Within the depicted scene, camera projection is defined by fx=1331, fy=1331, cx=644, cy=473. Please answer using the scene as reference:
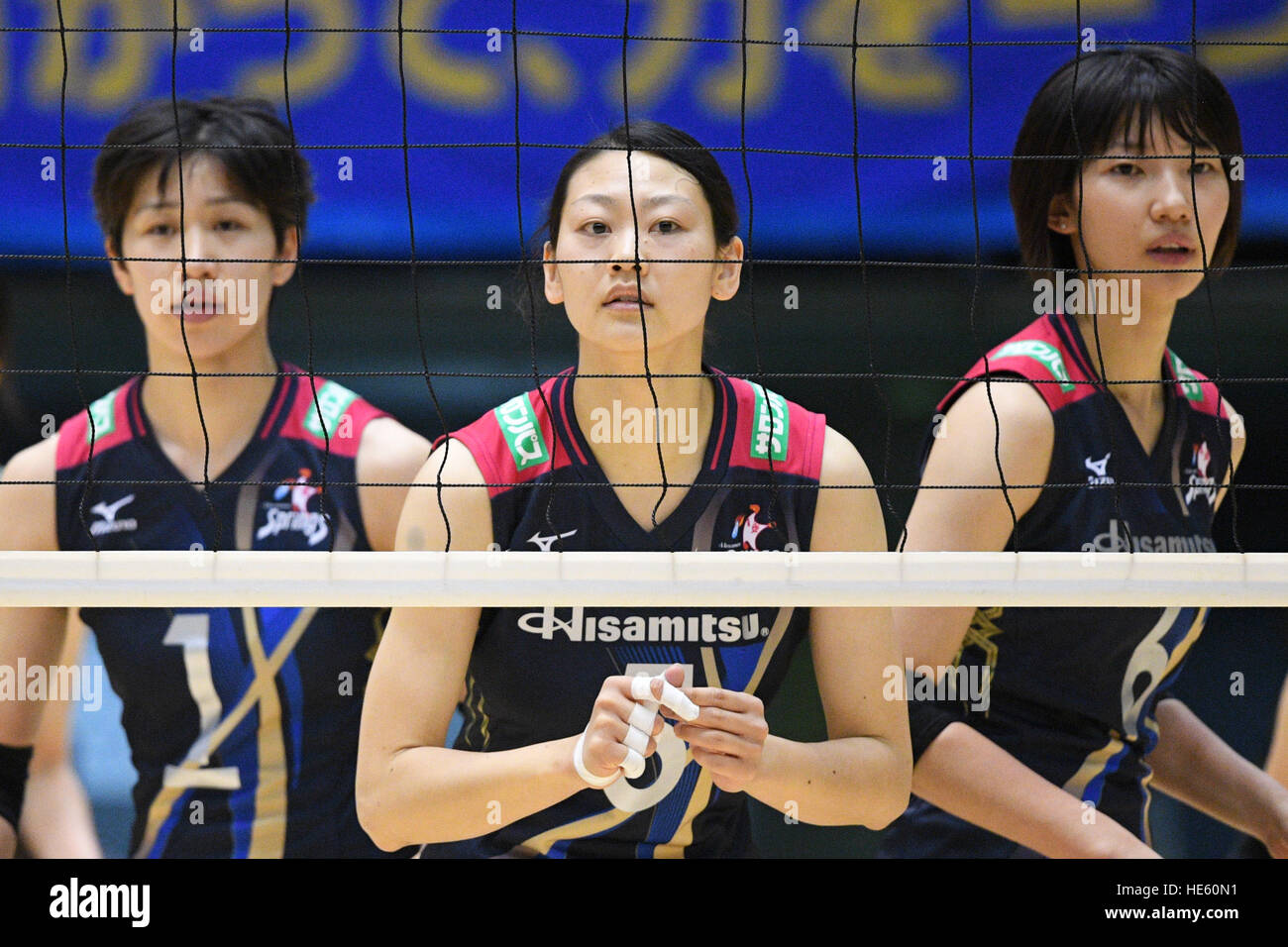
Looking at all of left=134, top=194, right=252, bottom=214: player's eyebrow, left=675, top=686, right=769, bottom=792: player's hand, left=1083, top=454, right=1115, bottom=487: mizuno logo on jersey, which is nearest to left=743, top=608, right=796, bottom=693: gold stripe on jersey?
left=675, top=686, right=769, bottom=792: player's hand

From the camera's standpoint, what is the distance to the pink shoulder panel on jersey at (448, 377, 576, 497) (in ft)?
6.27

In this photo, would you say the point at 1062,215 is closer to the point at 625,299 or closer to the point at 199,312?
the point at 625,299

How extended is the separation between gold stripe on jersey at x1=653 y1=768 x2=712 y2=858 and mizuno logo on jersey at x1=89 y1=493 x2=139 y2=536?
3.58 feet

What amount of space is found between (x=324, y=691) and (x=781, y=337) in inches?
41.4

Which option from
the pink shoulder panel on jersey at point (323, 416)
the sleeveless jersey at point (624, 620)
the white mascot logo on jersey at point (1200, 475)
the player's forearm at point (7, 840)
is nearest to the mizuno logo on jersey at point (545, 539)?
the sleeveless jersey at point (624, 620)

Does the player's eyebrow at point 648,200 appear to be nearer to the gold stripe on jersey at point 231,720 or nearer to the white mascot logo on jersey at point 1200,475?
the gold stripe on jersey at point 231,720

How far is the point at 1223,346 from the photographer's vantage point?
8.30ft

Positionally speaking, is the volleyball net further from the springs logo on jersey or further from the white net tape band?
the white net tape band

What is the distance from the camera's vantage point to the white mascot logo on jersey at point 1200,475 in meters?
2.30

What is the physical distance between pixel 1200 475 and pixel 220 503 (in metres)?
1.72
